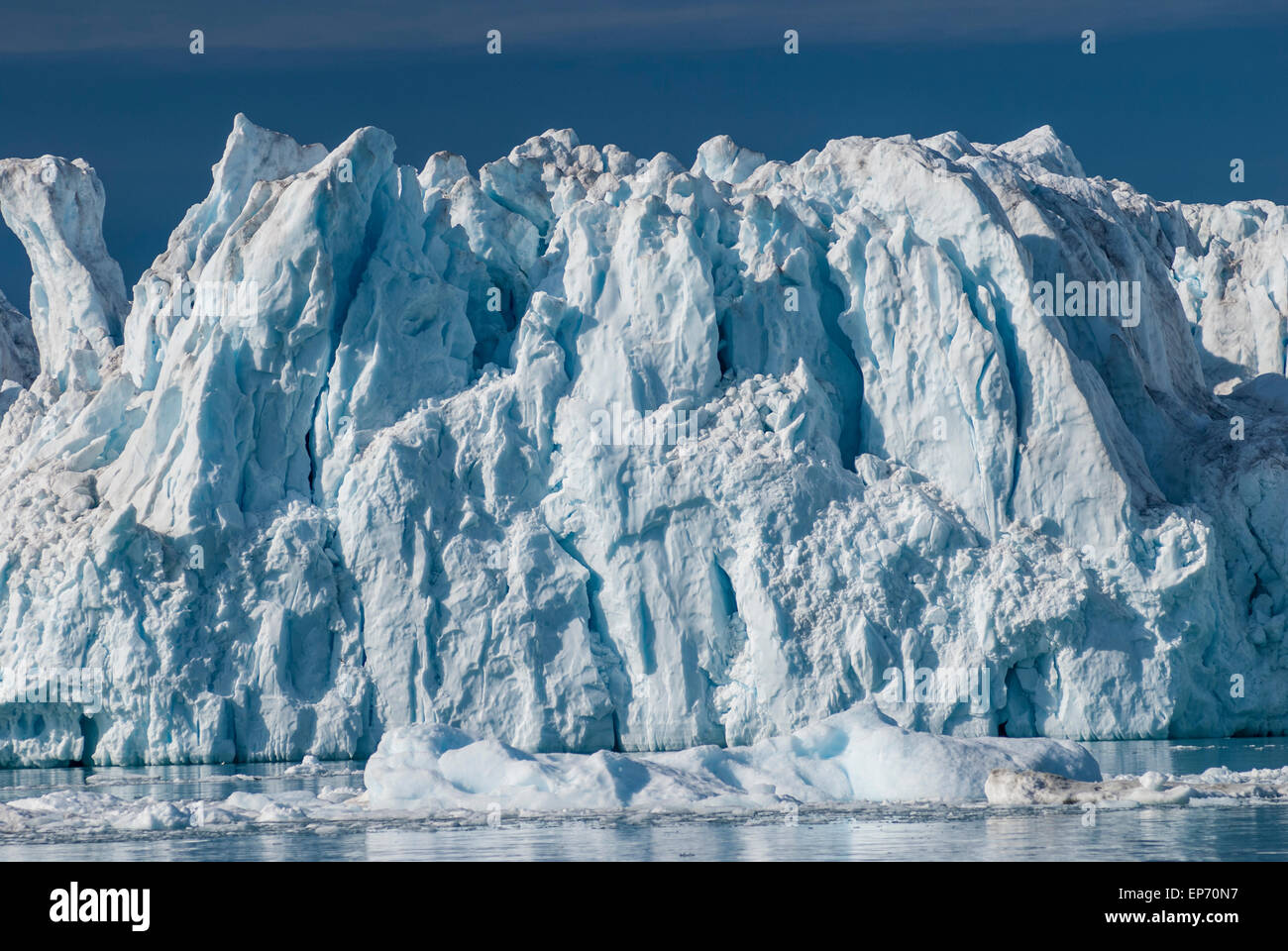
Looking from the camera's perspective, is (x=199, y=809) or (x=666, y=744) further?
(x=666, y=744)

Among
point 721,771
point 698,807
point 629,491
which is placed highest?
point 629,491

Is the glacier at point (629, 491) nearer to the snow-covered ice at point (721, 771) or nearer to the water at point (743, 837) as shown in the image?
the snow-covered ice at point (721, 771)

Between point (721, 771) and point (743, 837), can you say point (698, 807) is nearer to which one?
point (721, 771)

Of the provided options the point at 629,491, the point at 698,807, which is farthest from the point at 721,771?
the point at 629,491

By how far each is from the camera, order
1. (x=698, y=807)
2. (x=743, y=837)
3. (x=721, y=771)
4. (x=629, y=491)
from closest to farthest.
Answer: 1. (x=743, y=837)
2. (x=698, y=807)
3. (x=721, y=771)
4. (x=629, y=491)

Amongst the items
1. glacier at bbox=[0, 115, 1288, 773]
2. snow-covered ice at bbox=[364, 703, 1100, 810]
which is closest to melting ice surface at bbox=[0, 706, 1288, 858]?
snow-covered ice at bbox=[364, 703, 1100, 810]

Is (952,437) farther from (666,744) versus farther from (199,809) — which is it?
(199,809)
